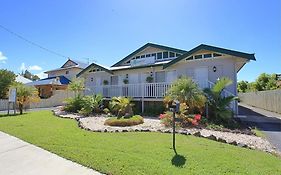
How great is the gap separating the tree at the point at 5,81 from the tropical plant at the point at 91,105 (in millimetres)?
15646

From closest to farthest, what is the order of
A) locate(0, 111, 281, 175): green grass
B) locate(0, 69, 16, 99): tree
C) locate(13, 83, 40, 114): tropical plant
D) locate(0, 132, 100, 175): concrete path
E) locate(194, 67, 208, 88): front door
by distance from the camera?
locate(0, 111, 281, 175): green grass → locate(0, 132, 100, 175): concrete path → locate(194, 67, 208, 88): front door → locate(13, 83, 40, 114): tropical plant → locate(0, 69, 16, 99): tree

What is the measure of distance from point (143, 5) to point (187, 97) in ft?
19.4

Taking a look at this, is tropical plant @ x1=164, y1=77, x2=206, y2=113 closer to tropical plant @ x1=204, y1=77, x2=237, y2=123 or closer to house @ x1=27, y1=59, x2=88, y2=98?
tropical plant @ x1=204, y1=77, x2=237, y2=123

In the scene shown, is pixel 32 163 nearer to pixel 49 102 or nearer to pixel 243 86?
pixel 49 102

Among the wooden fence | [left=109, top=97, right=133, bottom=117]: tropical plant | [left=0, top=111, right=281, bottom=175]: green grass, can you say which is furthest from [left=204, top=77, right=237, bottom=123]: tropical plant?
the wooden fence

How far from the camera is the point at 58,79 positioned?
Result: 35719 mm

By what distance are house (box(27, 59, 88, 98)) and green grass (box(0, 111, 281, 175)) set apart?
89.0 feet

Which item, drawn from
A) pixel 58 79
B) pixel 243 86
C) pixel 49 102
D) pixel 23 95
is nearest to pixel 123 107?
pixel 23 95

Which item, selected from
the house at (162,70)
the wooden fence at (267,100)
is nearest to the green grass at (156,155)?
the house at (162,70)

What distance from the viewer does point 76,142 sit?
7.92 meters

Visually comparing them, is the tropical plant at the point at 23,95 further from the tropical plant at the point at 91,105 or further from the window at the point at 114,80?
the window at the point at 114,80

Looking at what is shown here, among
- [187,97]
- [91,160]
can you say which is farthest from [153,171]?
[187,97]

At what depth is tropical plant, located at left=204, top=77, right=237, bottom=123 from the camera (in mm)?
11805

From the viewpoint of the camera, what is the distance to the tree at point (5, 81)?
92.5ft
